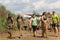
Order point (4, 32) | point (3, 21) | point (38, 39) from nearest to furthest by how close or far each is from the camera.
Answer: point (38, 39)
point (4, 32)
point (3, 21)

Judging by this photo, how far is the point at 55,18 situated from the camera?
64.9 ft

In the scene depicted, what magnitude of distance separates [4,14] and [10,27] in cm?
1003

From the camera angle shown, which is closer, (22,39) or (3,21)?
(22,39)

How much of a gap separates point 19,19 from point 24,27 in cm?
774

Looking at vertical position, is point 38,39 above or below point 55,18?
below

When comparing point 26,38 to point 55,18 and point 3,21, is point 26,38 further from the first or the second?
point 3,21

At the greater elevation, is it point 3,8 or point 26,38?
point 3,8

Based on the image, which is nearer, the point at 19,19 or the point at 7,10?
the point at 19,19

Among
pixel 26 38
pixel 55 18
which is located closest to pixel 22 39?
pixel 26 38

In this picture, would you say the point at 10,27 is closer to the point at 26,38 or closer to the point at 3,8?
the point at 26,38

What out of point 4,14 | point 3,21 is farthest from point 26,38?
point 4,14

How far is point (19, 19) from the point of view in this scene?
19.8 m

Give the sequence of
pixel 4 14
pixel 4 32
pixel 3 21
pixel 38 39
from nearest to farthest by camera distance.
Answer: pixel 38 39, pixel 4 32, pixel 3 21, pixel 4 14

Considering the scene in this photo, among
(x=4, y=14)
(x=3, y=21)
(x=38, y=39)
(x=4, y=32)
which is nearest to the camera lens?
(x=38, y=39)
